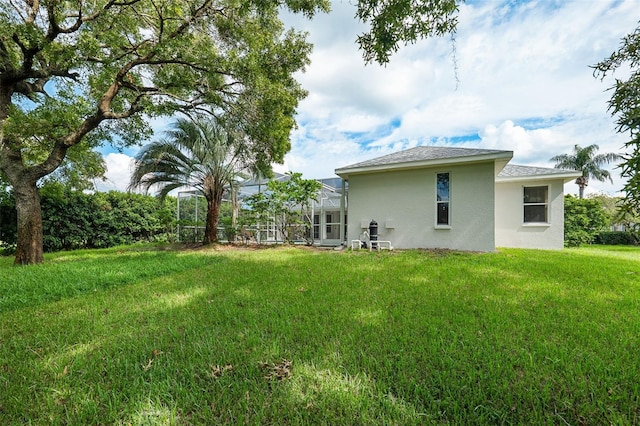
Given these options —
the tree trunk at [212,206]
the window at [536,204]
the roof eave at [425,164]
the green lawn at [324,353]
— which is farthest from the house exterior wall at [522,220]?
the tree trunk at [212,206]

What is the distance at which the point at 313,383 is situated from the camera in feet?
6.27

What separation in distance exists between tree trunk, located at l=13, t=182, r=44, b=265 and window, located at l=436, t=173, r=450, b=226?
12318mm

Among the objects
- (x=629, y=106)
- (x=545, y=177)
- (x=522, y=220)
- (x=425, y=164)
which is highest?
(x=425, y=164)

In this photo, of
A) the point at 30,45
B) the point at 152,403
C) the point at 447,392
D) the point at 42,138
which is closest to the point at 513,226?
the point at 447,392

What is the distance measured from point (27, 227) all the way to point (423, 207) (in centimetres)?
1208

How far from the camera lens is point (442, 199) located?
30.7 ft

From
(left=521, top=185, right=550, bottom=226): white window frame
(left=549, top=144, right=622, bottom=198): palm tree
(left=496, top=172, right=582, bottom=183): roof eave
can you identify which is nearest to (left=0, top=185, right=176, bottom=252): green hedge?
(left=496, top=172, right=582, bottom=183): roof eave

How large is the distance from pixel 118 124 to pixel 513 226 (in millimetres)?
15770

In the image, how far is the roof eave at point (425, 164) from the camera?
26.8ft

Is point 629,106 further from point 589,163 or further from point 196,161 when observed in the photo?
point 589,163

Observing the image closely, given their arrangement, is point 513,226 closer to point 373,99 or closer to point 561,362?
point 373,99

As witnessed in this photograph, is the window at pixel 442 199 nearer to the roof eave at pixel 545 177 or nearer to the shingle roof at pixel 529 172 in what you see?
the roof eave at pixel 545 177

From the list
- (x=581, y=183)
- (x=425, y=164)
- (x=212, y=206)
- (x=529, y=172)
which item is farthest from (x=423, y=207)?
(x=581, y=183)

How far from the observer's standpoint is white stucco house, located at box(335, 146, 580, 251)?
8758mm
